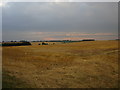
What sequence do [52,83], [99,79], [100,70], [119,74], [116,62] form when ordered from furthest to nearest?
1. [116,62]
2. [100,70]
3. [119,74]
4. [99,79]
5. [52,83]

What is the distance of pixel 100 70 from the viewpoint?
10688mm

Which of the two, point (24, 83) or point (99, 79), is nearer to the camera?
point (24, 83)

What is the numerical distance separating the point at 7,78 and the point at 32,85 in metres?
1.89

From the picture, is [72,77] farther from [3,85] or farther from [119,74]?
[3,85]

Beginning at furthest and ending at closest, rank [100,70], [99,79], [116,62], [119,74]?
1. [116,62]
2. [100,70]
3. [119,74]
4. [99,79]

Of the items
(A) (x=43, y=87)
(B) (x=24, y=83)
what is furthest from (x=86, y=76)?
(B) (x=24, y=83)

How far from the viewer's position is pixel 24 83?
790 cm

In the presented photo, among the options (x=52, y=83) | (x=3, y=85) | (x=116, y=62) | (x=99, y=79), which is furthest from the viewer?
(x=116, y=62)

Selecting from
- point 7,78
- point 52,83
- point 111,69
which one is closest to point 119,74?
point 111,69

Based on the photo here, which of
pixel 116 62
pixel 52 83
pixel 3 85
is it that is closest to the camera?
pixel 3 85

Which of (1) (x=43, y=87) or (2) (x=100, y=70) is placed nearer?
(1) (x=43, y=87)

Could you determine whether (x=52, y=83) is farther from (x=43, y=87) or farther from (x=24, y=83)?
(x=24, y=83)

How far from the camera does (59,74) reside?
387 inches

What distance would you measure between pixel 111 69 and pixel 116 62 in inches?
86.2
